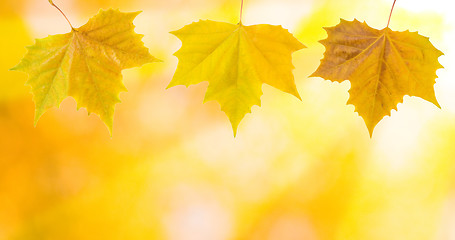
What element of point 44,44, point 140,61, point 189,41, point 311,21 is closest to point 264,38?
point 189,41

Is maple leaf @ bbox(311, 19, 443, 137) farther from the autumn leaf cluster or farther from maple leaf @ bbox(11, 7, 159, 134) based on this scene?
maple leaf @ bbox(11, 7, 159, 134)

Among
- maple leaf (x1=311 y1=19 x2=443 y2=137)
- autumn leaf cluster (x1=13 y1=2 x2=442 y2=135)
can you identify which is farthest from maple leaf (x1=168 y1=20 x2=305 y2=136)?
maple leaf (x1=311 y1=19 x2=443 y2=137)

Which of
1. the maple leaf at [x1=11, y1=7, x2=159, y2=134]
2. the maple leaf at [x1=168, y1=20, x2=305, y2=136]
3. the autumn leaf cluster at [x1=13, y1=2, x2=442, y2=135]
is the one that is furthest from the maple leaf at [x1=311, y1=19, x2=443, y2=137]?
the maple leaf at [x1=11, y1=7, x2=159, y2=134]

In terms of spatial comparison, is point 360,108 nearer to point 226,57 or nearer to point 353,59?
point 353,59

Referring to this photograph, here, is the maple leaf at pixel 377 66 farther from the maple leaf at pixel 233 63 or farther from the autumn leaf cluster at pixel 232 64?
the maple leaf at pixel 233 63

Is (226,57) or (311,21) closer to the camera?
(226,57)
